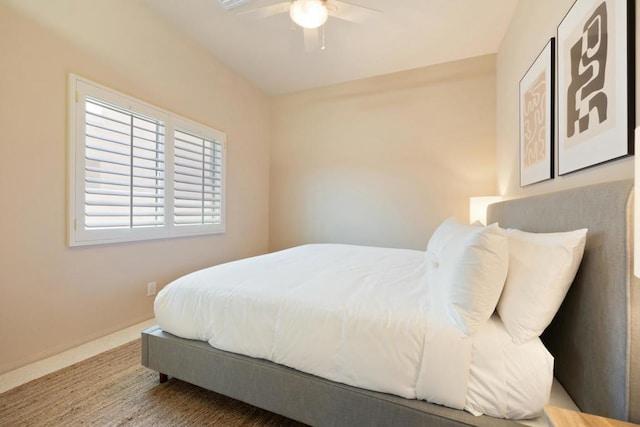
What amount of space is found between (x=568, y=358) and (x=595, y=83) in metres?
1.19

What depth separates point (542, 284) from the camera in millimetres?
964

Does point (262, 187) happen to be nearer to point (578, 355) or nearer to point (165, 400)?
point (165, 400)

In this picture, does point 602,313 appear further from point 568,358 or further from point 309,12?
point 309,12

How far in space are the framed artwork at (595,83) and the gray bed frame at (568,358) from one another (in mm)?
234

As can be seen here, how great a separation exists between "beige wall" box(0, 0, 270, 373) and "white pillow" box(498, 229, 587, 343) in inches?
109

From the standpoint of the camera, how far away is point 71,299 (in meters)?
1.98

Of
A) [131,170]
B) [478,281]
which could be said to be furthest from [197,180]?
[478,281]

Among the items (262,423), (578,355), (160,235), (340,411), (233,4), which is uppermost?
(233,4)

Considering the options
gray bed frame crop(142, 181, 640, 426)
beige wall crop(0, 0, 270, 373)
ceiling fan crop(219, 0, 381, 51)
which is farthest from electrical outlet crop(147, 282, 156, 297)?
ceiling fan crop(219, 0, 381, 51)

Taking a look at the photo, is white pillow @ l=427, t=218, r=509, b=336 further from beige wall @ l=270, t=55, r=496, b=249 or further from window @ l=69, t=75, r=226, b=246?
window @ l=69, t=75, r=226, b=246

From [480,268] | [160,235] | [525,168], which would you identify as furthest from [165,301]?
[525,168]

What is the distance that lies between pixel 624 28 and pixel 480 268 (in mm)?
1049

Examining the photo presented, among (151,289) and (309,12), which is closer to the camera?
(309,12)

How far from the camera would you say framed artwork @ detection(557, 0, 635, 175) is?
3.23ft
